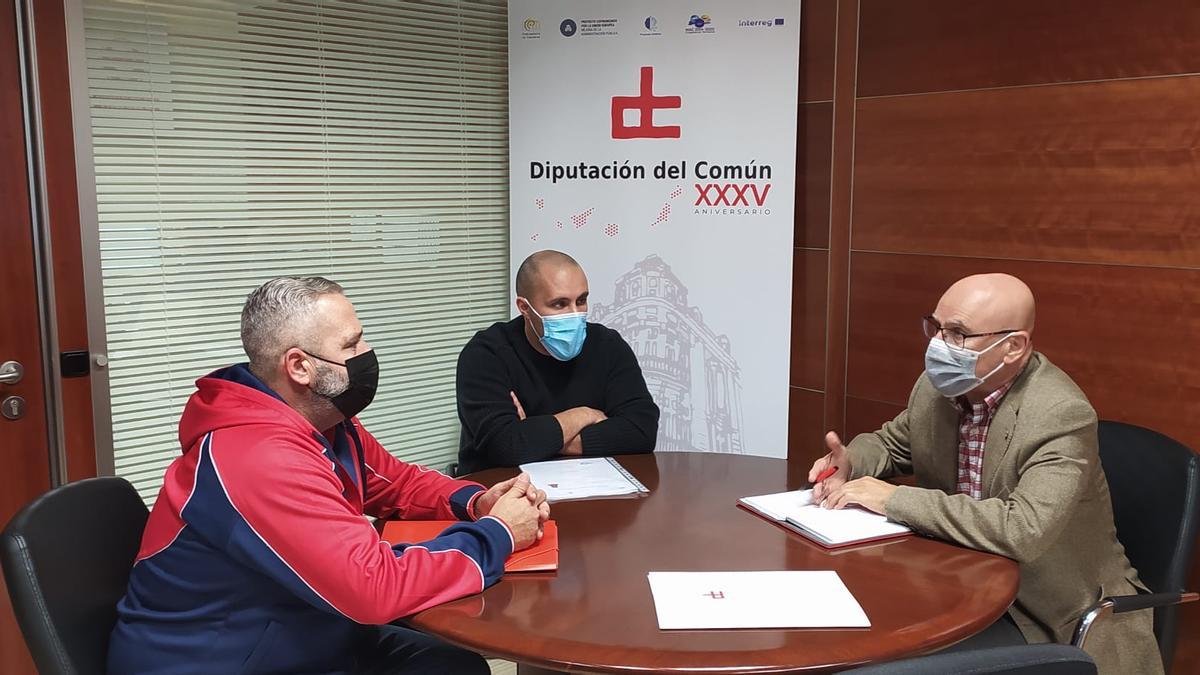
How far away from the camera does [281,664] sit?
72.2 inches

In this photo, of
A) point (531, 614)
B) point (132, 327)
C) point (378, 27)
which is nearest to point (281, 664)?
point (531, 614)

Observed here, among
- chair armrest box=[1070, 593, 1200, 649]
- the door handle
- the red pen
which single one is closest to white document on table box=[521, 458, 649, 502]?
the red pen

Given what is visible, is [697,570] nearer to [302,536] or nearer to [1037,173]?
[302,536]

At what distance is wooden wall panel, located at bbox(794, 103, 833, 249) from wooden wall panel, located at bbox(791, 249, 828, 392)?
7cm

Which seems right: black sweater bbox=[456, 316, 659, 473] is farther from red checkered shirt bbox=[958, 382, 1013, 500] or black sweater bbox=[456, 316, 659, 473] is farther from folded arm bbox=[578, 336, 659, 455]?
red checkered shirt bbox=[958, 382, 1013, 500]

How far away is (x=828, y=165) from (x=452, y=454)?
6.49 ft

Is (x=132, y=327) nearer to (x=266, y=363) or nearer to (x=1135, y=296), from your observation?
(x=266, y=363)

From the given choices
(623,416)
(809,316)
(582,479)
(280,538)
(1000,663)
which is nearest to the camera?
(1000,663)

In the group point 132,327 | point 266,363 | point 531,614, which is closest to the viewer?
point 531,614

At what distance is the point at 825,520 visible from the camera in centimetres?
219

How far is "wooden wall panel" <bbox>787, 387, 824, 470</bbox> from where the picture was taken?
152 inches

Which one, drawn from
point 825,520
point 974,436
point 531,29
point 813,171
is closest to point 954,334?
point 974,436

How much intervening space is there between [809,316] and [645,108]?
1.03 metres

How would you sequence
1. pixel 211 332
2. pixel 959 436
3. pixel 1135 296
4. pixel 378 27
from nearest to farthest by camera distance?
pixel 959 436 < pixel 1135 296 < pixel 211 332 < pixel 378 27
